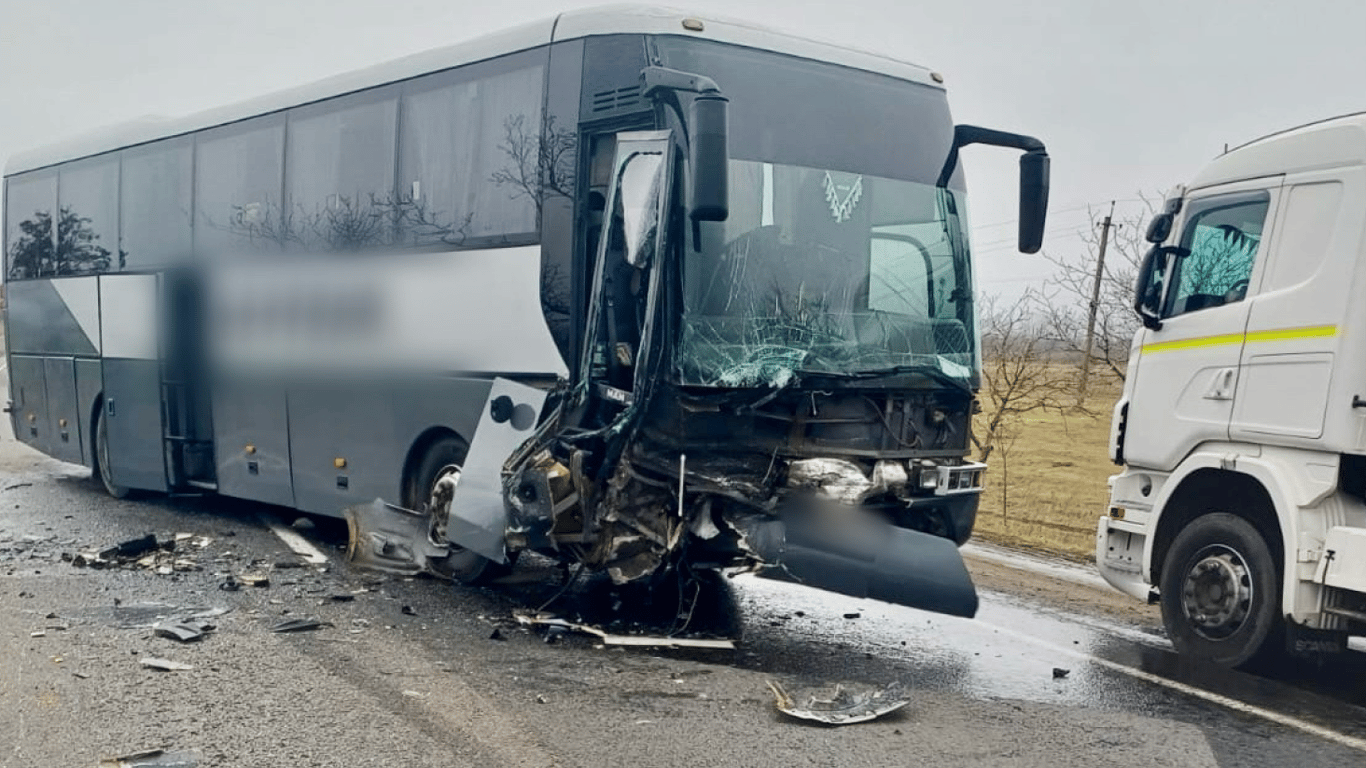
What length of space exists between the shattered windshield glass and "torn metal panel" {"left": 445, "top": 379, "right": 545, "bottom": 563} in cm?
140

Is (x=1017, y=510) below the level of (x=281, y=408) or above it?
below

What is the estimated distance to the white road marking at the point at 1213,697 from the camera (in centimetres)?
588

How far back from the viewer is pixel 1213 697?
651 centimetres

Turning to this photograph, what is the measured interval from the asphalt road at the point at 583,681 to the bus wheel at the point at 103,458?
400 centimetres

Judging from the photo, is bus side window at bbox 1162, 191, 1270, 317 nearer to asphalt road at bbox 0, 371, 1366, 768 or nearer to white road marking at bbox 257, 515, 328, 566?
asphalt road at bbox 0, 371, 1366, 768

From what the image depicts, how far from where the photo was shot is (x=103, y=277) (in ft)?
43.1

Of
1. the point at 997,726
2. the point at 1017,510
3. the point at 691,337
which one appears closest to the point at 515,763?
the point at 997,726

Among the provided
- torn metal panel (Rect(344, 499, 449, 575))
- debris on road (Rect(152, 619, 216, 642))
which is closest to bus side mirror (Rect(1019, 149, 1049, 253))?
torn metal panel (Rect(344, 499, 449, 575))

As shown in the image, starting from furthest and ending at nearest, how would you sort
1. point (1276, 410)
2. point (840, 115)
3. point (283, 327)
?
1. point (283, 327)
2. point (840, 115)
3. point (1276, 410)

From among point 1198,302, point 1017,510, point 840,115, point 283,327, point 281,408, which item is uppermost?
point 840,115

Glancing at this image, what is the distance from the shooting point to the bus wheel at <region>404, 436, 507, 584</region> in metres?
8.77

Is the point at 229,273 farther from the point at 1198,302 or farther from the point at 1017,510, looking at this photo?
the point at 1017,510

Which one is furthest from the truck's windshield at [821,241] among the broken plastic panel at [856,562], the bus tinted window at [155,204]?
the bus tinted window at [155,204]

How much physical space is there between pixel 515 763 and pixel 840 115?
4.41 metres
